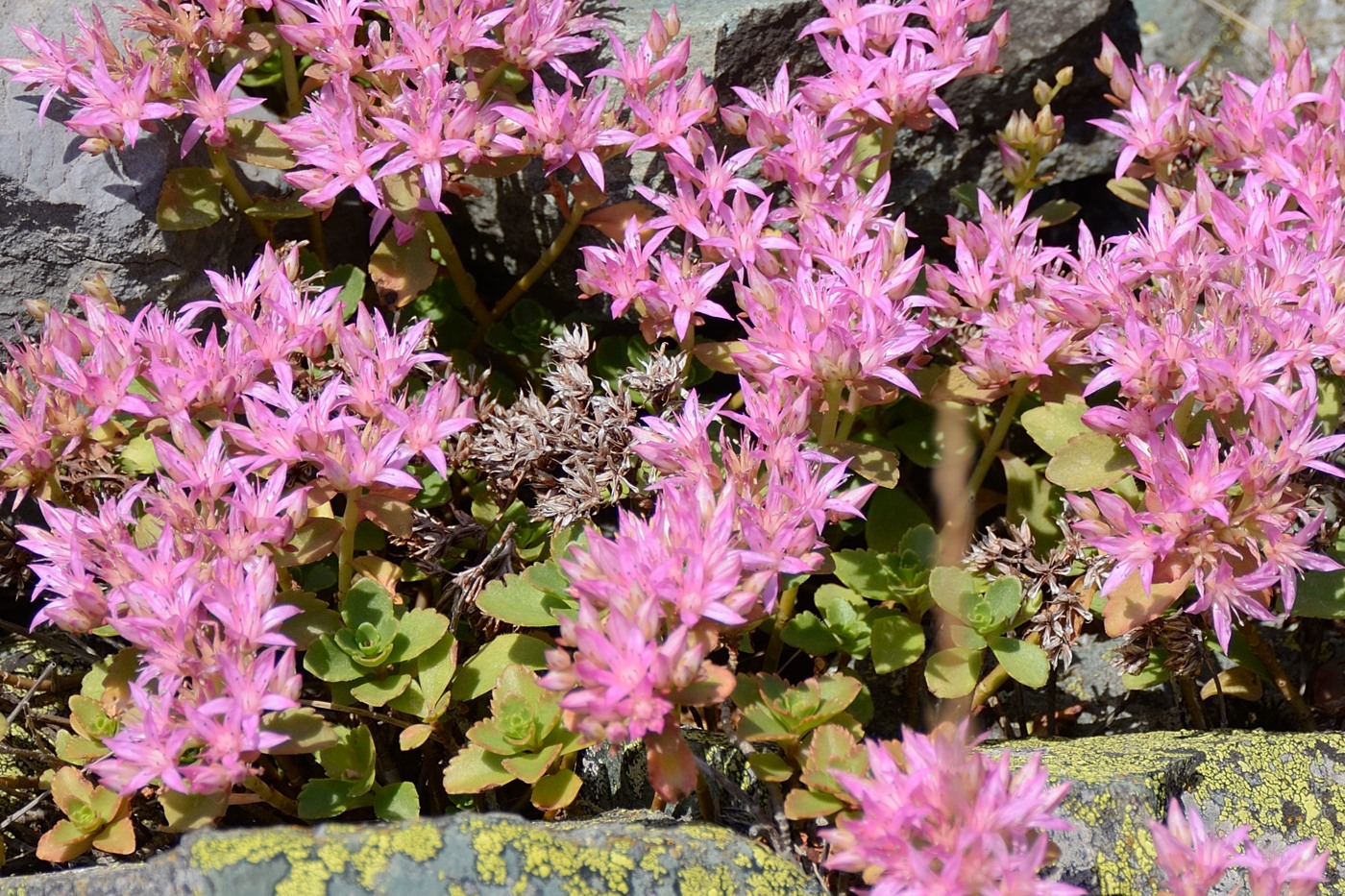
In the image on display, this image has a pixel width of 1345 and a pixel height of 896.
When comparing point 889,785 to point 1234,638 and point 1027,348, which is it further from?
point 1234,638

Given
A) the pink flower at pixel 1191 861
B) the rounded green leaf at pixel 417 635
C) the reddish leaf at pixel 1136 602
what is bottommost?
the rounded green leaf at pixel 417 635

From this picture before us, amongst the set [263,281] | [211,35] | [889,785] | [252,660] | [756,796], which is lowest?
[756,796]

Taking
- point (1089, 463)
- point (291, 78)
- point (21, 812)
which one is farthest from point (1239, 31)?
point (21, 812)

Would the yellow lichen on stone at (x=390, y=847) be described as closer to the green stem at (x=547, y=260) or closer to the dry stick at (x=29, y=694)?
the dry stick at (x=29, y=694)

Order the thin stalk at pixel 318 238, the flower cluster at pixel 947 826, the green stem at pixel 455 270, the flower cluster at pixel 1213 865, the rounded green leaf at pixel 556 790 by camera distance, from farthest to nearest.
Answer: the thin stalk at pixel 318 238, the green stem at pixel 455 270, the rounded green leaf at pixel 556 790, the flower cluster at pixel 1213 865, the flower cluster at pixel 947 826

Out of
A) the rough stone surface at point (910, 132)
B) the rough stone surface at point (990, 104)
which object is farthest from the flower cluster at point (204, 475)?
the rough stone surface at point (990, 104)

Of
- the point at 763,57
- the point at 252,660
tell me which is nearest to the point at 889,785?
the point at 252,660

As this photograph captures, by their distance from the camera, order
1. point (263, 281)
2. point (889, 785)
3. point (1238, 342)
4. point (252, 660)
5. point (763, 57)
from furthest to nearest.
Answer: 1. point (763, 57)
2. point (263, 281)
3. point (1238, 342)
4. point (252, 660)
5. point (889, 785)
